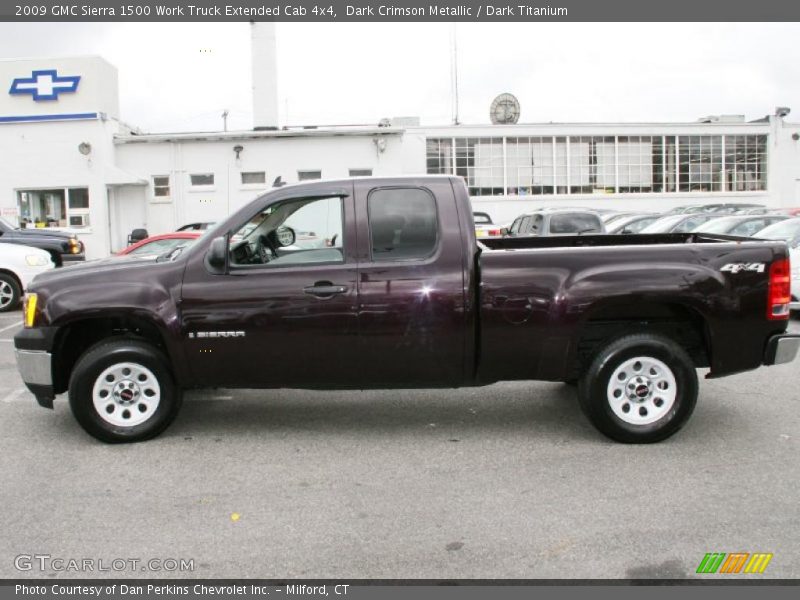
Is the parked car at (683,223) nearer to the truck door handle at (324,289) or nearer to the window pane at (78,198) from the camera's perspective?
the truck door handle at (324,289)

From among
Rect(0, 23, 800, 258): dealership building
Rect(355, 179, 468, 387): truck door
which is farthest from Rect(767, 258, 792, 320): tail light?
Rect(0, 23, 800, 258): dealership building

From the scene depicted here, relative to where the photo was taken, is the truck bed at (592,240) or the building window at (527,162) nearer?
the truck bed at (592,240)

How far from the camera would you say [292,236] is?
5.82 metres

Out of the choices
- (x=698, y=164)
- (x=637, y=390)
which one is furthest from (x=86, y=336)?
(x=698, y=164)

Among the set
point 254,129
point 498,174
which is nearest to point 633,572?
point 254,129

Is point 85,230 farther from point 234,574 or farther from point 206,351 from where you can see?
point 234,574

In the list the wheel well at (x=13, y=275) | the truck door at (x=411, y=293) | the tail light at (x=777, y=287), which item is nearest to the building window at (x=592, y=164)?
the wheel well at (x=13, y=275)

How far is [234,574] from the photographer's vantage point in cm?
376

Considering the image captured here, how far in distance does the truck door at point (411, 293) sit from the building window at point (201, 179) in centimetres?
2145

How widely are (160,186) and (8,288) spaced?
43.8 feet

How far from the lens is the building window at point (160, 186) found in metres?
26.1

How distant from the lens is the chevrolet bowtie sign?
81.5 ft

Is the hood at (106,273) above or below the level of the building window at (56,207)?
below

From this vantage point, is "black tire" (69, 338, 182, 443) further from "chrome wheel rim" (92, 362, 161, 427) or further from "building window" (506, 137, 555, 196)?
"building window" (506, 137, 555, 196)
